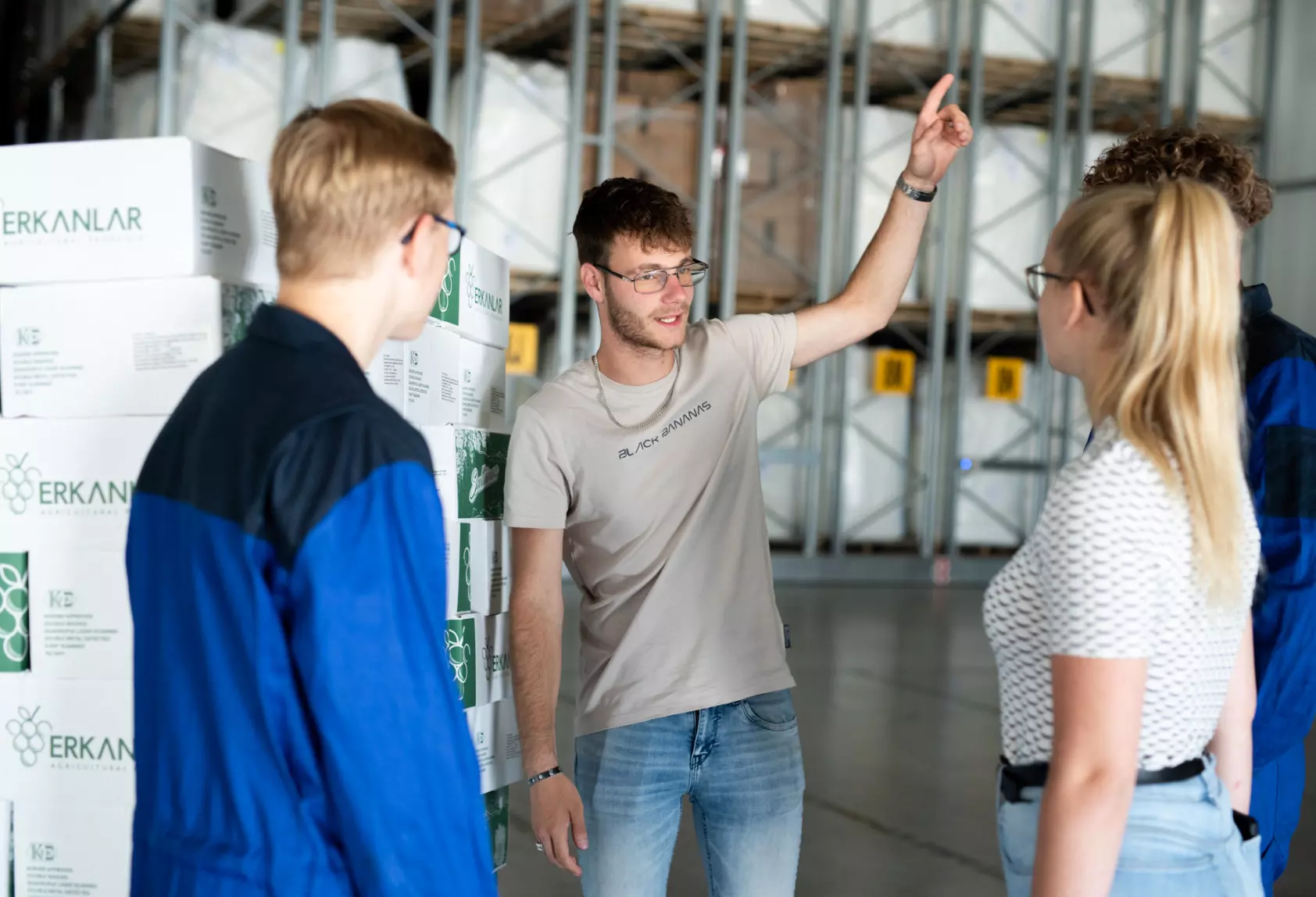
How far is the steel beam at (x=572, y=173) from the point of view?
9062 mm

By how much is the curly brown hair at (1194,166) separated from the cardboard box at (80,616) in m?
1.68

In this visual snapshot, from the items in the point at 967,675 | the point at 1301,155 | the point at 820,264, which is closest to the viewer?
the point at 967,675

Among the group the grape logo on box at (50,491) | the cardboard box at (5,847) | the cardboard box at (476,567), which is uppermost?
the grape logo on box at (50,491)

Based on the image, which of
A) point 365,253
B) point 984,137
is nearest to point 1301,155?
point 984,137

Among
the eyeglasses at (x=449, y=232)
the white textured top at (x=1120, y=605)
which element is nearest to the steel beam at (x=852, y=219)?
the white textured top at (x=1120, y=605)

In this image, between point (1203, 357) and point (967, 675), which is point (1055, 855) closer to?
point (1203, 357)

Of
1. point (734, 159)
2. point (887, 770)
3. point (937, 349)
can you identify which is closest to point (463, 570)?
point (887, 770)

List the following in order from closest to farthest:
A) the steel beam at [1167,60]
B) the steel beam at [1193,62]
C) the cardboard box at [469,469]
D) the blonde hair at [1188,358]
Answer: the blonde hair at [1188,358] < the cardboard box at [469,469] < the steel beam at [1167,60] < the steel beam at [1193,62]

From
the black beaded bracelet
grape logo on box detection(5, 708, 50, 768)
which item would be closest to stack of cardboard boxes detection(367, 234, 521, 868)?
the black beaded bracelet

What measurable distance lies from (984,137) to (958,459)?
2.79m

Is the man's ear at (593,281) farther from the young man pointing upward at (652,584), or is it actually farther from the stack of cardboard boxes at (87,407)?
the stack of cardboard boxes at (87,407)

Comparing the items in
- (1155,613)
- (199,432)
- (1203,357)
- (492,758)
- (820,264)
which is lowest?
(492,758)

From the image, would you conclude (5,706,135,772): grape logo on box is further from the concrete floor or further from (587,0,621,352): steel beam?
(587,0,621,352): steel beam

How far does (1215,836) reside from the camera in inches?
59.6
